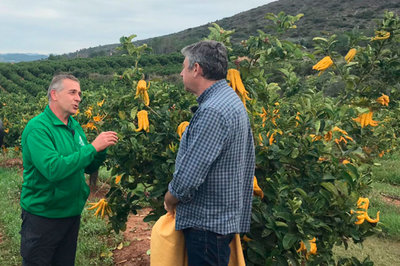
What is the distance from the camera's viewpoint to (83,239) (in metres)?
3.63

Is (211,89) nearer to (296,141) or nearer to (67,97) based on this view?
(296,141)

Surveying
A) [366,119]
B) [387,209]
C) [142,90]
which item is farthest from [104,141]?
[387,209]

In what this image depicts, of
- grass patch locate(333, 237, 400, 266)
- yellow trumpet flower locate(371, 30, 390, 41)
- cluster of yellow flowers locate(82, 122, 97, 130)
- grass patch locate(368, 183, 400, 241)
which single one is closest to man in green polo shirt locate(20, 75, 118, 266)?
yellow trumpet flower locate(371, 30, 390, 41)

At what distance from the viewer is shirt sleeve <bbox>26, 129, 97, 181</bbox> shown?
187 cm

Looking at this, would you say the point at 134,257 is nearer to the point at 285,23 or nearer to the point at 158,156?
the point at 158,156

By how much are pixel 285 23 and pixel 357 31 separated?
465 mm

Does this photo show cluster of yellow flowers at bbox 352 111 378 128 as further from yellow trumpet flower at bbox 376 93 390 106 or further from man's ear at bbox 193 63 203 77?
man's ear at bbox 193 63 203 77

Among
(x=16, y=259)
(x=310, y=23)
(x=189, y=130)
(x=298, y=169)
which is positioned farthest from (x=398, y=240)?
(x=310, y=23)

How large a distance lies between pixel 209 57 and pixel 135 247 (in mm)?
2474

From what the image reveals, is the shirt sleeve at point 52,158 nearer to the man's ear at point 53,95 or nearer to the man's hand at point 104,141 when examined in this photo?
the man's hand at point 104,141

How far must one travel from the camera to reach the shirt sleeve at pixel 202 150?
4.66 feet

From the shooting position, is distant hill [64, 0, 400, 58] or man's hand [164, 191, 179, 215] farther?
distant hill [64, 0, 400, 58]

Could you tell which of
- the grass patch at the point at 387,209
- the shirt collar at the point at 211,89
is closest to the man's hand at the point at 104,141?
the shirt collar at the point at 211,89

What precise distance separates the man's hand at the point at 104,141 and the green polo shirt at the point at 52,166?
0.04 m
